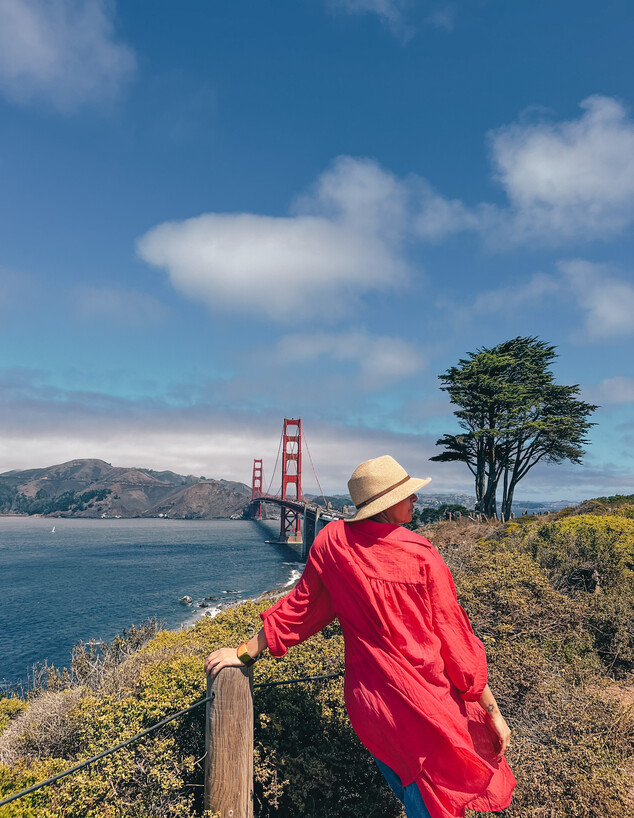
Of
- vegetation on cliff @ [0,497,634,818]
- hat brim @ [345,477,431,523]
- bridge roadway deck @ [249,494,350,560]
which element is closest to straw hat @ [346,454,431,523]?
hat brim @ [345,477,431,523]

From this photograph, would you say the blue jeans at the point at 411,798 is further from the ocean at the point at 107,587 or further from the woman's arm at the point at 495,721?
the ocean at the point at 107,587

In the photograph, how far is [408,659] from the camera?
6.52 feet

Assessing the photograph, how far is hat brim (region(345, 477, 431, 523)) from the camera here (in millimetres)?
2041

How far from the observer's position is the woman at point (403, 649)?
1895 mm

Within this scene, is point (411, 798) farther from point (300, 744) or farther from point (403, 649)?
point (300, 744)

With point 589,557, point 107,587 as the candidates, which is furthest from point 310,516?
point 589,557

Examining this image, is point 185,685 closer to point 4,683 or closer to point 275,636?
point 275,636

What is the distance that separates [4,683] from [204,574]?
2837cm

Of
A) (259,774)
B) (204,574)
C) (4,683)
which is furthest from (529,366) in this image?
(204,574)

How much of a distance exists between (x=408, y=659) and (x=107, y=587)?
43.7 meters

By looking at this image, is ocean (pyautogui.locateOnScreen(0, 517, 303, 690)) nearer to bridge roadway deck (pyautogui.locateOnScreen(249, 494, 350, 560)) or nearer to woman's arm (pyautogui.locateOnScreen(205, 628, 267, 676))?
bridge roadway deck (pyautogui.locateOnScreen(249, 494, 350, 560))

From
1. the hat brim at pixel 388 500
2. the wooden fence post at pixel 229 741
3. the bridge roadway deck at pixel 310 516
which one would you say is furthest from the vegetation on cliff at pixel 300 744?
the bridge roadway deck at pixel 310 516

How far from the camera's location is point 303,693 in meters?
3.40

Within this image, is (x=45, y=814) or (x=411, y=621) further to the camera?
(x=45, y=814)
